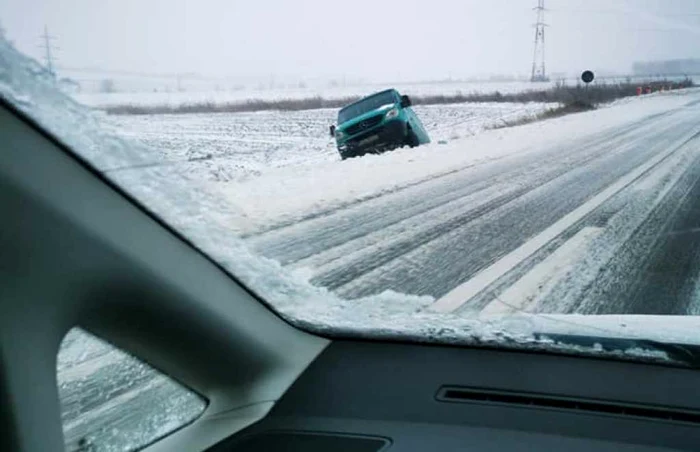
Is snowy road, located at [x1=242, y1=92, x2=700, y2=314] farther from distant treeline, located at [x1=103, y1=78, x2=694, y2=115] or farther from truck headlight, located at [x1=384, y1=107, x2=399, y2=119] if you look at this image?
truck headlight, located at [x1=384, y1=107, x2=399, y2=119]

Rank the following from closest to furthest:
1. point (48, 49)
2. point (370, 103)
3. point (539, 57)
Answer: point (48, 49) < point (370, 103) < point (539, 57)

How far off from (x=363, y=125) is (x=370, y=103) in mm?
137

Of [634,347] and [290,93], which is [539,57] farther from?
[634,347]

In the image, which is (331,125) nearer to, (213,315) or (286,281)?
(286,281)

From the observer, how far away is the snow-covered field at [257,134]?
11.4ft

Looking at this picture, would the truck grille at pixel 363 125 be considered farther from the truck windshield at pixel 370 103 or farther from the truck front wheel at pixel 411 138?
the truck front wheel at pixel 411 138

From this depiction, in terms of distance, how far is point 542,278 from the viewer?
4.10 metres

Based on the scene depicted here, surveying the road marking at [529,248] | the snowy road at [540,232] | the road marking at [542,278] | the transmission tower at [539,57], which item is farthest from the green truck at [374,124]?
the road marking at [542,278]

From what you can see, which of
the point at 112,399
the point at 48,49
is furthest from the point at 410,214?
the point at 48,49

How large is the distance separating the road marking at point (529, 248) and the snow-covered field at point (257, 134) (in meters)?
0.67

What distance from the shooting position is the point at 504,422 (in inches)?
118

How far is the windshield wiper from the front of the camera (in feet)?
9.78

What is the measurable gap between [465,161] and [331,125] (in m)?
1.30

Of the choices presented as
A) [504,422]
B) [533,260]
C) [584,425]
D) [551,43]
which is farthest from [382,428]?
[551,43]
